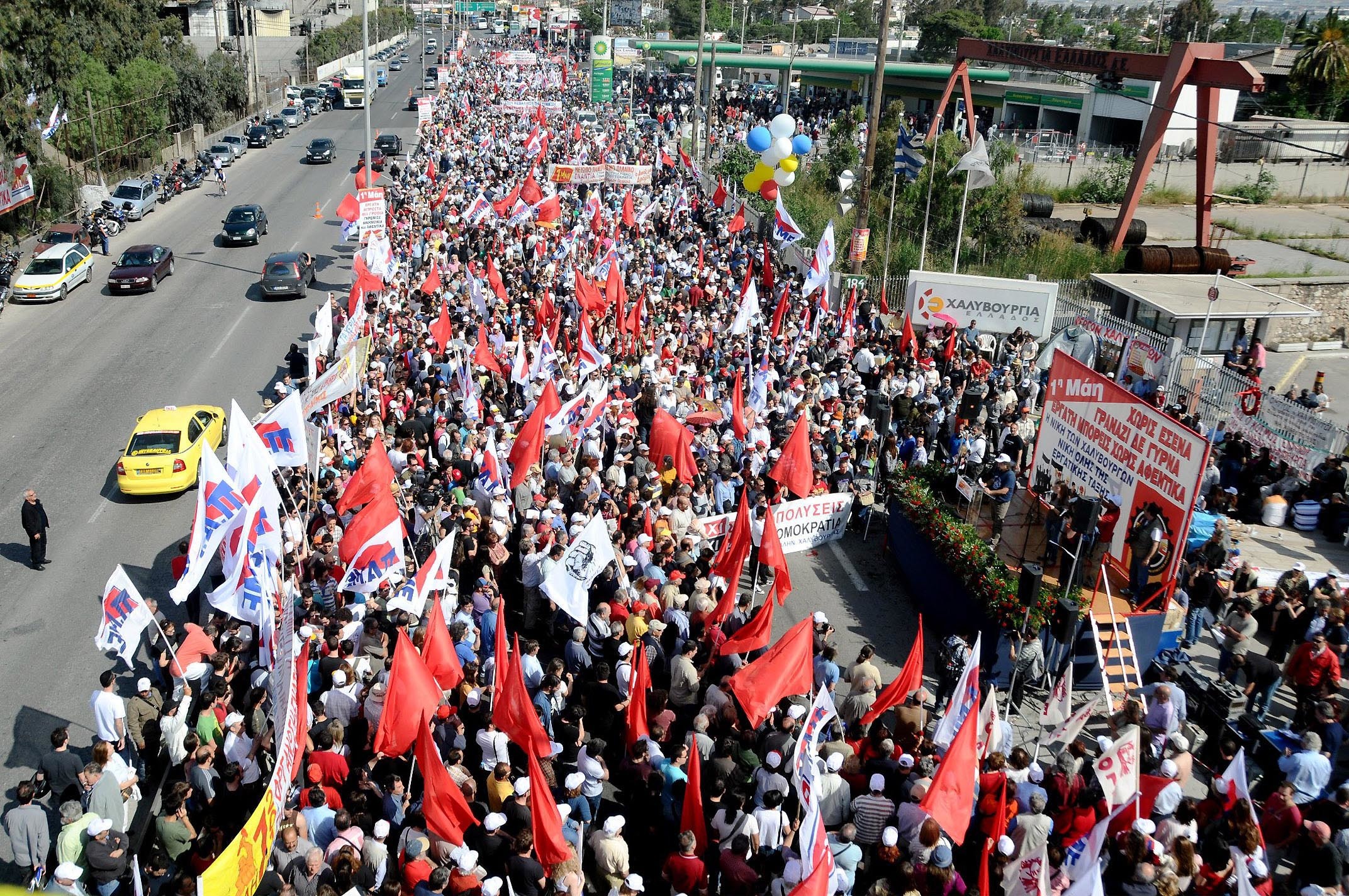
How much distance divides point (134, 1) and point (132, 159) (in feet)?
48.7

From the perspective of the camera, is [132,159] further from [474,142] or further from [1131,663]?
[1131,663]

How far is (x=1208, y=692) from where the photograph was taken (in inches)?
494

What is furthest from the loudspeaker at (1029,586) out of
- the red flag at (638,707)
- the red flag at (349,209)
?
the red flag at (349,209)

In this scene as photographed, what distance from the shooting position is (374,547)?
1209cm

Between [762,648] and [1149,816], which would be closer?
[1149,816]

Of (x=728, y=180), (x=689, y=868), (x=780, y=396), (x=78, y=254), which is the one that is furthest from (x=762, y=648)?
(x=728, y=180)

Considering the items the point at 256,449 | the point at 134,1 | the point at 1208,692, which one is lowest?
the point at 1208,692

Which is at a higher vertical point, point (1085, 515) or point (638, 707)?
point (1085, 515)

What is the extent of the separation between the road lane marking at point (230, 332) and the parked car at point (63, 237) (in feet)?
23.9

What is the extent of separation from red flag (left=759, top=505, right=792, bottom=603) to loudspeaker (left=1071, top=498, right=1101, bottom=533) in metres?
3.82

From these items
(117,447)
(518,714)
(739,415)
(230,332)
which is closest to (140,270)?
(230,332)

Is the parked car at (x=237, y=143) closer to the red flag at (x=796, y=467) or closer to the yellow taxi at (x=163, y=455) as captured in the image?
the yellow taxi at (x=163, y=455)

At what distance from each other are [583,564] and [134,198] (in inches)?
1380

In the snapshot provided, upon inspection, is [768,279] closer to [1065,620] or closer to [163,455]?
[163,455]
